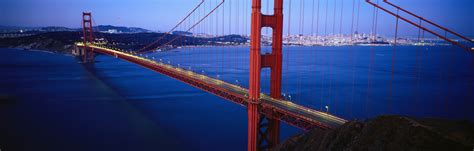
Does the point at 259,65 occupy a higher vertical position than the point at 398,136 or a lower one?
higher

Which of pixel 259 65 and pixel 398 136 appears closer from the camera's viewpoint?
pixel 398 136

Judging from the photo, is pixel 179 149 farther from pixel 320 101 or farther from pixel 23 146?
pixel 320 101

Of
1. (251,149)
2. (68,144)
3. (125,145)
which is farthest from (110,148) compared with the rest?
(251,149)

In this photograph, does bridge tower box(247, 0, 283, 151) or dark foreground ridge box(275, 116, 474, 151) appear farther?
bridge tower box(247, 0, 283, 151)
